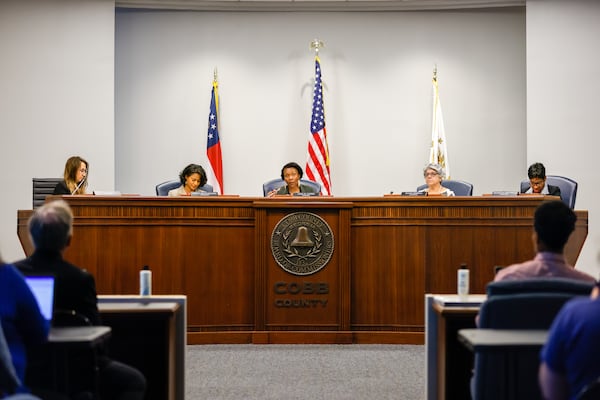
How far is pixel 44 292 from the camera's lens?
2.91 metres

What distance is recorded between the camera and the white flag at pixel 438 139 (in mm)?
10148

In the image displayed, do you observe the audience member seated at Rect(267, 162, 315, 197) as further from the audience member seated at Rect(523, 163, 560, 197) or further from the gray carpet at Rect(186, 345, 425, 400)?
the audience member seated at Rect(523, 163, 560, 197)

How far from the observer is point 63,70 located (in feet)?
32.7

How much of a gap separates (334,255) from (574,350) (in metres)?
3.93

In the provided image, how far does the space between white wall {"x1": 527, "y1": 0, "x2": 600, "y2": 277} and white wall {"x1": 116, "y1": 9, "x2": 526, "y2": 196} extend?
60cm

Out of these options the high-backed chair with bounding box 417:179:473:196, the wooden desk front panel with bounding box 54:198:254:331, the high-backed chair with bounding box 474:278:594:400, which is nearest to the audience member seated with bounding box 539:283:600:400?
the high-backed chair with bounding box 474:278:594:400

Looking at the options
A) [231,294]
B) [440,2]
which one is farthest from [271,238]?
[440,2]

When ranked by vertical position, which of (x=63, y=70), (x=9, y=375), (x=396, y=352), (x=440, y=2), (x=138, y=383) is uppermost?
(x=440, y=2)

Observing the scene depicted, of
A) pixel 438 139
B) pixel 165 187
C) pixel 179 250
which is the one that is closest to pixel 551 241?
pixel 179 250

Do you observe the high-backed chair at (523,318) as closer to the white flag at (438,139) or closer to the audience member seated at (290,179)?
the audience member seated at (290,179)

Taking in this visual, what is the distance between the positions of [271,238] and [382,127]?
4.78 m

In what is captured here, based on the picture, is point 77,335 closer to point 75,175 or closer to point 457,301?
point 457,301

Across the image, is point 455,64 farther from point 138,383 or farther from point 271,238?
point 138,383

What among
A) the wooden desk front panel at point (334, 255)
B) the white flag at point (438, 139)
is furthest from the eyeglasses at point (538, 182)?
the white flag at point (438, 139)
